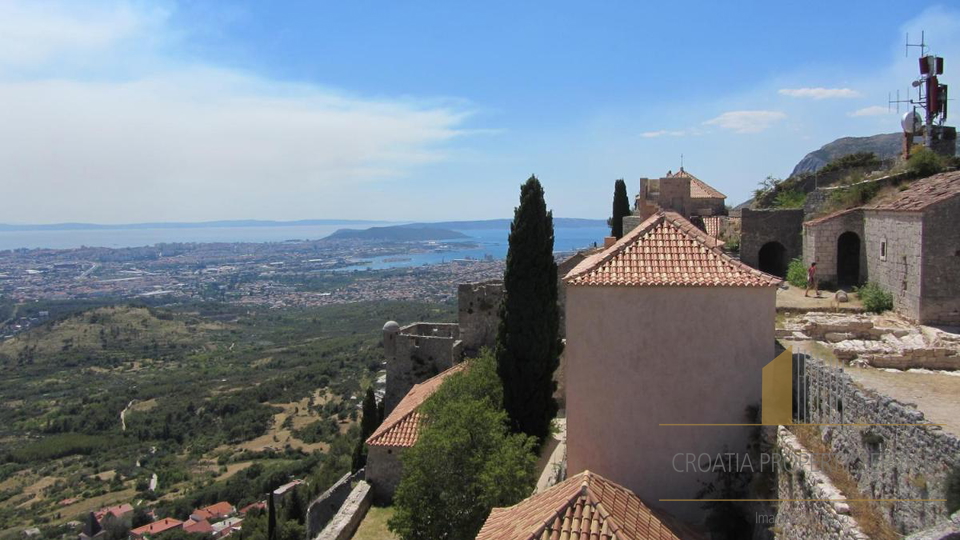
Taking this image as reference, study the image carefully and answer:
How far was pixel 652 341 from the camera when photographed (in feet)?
32.7

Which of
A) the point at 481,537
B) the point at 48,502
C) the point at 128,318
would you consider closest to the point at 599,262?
→ the point at 481,537

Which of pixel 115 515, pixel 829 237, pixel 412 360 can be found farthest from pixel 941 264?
pixel 115 515

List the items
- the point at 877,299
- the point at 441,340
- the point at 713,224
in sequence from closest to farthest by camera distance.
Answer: the point at 877,299
the point at 441,340
the point at 713,224

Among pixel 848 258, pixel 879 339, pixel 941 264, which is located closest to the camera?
pixel 879 339

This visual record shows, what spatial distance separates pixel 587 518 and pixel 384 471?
35.6 ft

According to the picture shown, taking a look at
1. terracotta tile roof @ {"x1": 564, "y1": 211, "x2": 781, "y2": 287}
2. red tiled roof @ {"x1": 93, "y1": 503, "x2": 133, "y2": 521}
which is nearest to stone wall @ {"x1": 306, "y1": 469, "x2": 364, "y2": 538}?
terracotta tile roof @ {"x1": 564, "y1": 211, "x2": 781, "y2": 287}

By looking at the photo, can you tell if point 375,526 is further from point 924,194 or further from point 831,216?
point 924,194

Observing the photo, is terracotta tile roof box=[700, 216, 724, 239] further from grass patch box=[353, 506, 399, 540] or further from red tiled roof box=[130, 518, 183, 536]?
red tiled roof box=[130, 518, 183, 536]

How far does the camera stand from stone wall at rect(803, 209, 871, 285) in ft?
53.8

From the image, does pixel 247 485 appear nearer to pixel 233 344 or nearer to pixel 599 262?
pixel 599 262

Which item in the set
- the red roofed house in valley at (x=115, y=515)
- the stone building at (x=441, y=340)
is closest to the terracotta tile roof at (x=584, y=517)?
the stone building at (x=441, y=340)

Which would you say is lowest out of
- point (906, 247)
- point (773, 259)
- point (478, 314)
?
point (478, 314)

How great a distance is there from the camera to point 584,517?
805 cm

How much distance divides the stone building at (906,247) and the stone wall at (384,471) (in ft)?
40.2
